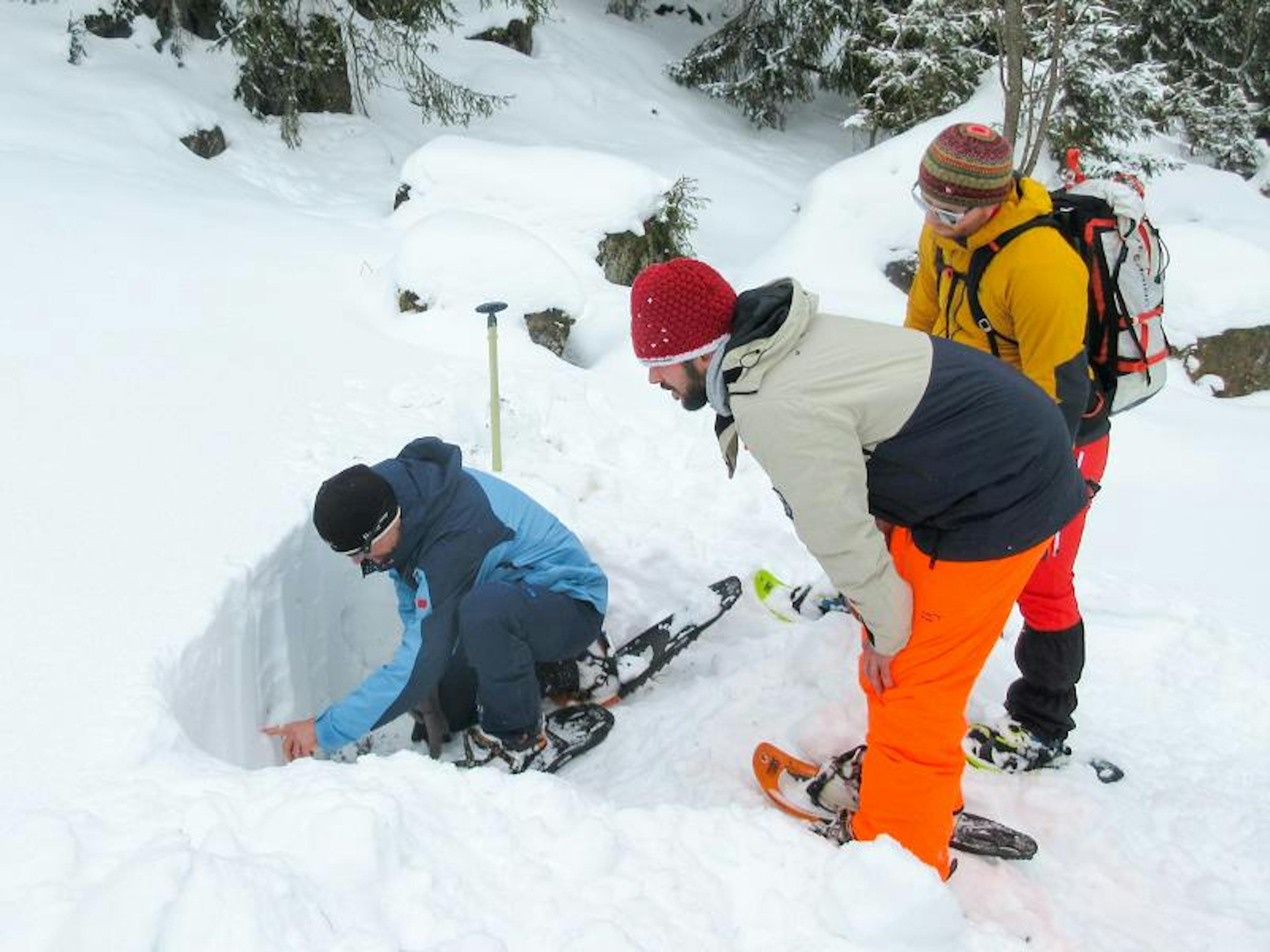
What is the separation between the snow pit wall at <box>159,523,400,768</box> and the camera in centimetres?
290

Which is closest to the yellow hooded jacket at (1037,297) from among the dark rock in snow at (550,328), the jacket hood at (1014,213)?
the jacket hood at (1014,213)

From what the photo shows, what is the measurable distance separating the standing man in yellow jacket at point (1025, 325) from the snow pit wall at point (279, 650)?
2337mm

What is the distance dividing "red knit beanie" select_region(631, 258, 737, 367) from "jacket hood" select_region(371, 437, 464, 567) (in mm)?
1227

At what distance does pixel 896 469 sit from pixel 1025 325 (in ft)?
2.75

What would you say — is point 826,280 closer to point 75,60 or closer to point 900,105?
point 900,105

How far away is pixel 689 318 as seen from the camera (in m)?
2.06

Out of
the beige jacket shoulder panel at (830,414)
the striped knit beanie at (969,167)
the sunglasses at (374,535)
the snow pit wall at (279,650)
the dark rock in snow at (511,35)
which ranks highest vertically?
the striped knit beanie at (969,167)

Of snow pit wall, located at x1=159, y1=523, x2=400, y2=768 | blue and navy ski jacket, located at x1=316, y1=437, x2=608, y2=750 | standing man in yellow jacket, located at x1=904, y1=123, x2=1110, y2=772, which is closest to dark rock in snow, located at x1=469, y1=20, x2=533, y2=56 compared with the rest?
snow pit wall, located at x1=159, y1=523, x2=400, y2=768

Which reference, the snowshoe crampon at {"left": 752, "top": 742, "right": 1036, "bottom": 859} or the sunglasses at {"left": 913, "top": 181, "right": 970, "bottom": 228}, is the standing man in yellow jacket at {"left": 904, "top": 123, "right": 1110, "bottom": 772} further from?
the snowshoe crampon at {"left": 752, "top": 742, "right": 1036, "bottom": 859}

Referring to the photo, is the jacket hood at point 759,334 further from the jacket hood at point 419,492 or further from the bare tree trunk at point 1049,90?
the bare tree trunk at point 1049,90

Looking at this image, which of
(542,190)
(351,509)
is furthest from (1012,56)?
(351,509)

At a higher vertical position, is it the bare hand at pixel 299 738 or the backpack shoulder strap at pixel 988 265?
the backpack shoulder strap at pixel 988 265

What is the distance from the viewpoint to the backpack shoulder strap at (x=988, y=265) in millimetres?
2695

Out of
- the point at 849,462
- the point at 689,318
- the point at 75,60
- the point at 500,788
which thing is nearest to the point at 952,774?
the point at 849,462
